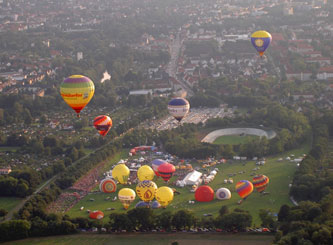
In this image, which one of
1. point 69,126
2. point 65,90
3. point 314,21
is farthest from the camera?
point 314,21

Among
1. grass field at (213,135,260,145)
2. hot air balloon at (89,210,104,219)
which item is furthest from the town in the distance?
grass field at (213,135,260,145)

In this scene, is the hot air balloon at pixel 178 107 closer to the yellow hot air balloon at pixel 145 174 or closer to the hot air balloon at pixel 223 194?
the yellow hot air balloon at pixel 145 174

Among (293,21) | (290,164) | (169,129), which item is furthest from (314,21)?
(290,164)

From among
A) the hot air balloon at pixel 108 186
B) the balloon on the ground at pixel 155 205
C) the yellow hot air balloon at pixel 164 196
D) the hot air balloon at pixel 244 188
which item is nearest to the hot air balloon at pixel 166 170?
the hot air balloon at pixel 108 186

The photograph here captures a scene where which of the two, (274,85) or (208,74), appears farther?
(208,74)

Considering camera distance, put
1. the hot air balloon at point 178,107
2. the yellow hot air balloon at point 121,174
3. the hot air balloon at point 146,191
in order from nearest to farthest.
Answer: the hot air balloon at point 146,191
the yellow hot air balloon at point 121,174
the hot air balloon at point 178,107

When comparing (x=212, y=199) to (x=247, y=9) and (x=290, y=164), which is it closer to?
(x=290, y=164)
